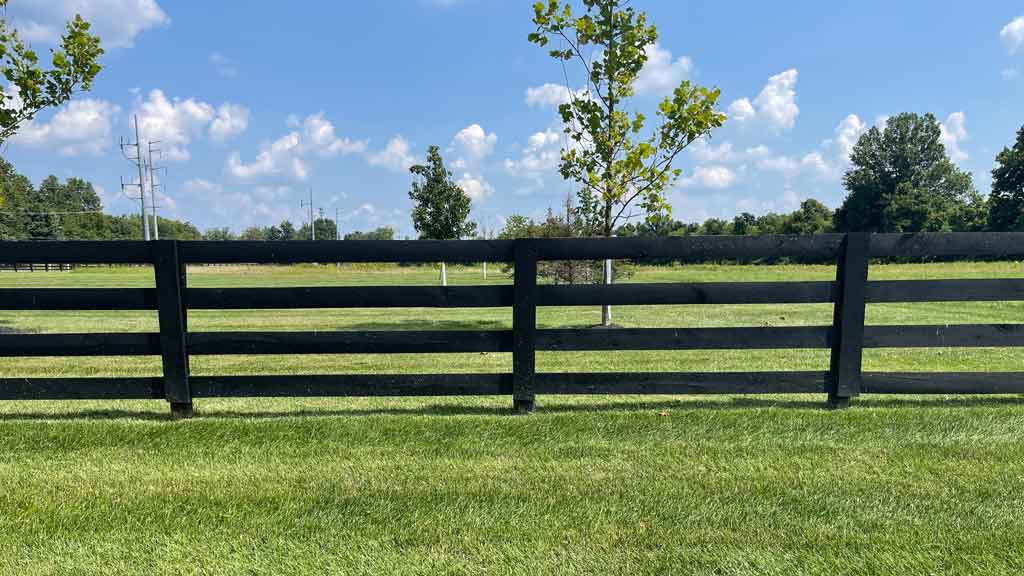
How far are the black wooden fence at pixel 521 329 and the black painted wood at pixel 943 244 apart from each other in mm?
10

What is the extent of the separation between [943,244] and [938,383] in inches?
45.8

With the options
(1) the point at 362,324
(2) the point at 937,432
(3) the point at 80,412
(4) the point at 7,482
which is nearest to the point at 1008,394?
(2) the point at 937,432

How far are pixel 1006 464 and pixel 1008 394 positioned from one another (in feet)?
6.63

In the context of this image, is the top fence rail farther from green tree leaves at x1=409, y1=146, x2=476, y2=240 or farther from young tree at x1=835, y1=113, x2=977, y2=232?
young tree at x1=835, y1=113, x2=977, y2=232

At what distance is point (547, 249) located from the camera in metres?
4.64

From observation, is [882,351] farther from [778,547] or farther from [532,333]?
[778,547]

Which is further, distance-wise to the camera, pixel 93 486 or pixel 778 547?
pixel 93 486

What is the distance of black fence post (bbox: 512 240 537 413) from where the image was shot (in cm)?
460

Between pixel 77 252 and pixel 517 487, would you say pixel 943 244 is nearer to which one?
pixel 517 487

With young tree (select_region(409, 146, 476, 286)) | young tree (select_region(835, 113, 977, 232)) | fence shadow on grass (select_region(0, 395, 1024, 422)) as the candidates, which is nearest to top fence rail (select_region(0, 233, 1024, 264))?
fence shadow on grass (select_region(0, 395, 1024, 422))

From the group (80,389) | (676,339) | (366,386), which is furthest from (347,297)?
(676,339)

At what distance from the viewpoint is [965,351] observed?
27.2ft

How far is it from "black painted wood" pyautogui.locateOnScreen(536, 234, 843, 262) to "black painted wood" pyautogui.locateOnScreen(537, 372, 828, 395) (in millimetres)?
976

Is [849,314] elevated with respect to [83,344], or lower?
elevated
